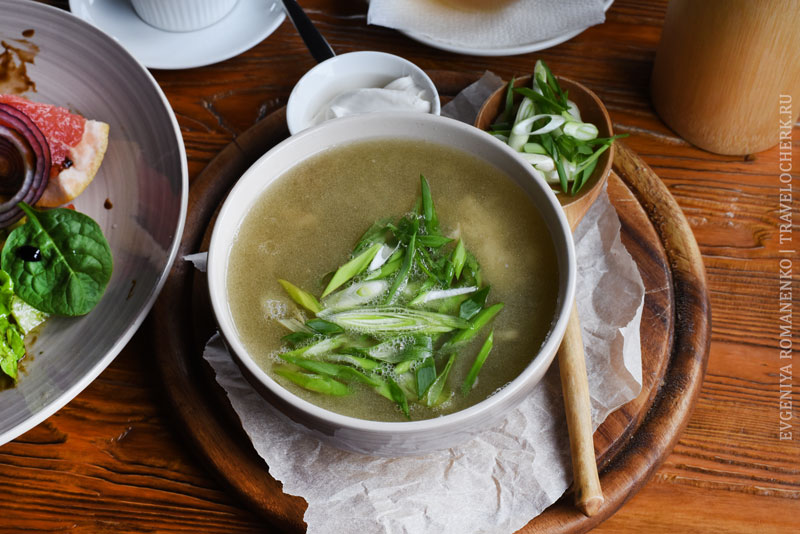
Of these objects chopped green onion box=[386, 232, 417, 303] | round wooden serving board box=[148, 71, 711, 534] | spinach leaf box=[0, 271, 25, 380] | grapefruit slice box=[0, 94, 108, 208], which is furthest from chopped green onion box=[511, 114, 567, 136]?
spinach leaf box=[0, 271, 25, 380]

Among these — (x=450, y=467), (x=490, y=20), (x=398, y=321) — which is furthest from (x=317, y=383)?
(x=490, y=20)

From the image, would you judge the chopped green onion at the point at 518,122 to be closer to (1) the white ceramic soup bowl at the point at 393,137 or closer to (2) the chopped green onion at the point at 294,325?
(1) the white ceramic soup bowl at the point at 393,137

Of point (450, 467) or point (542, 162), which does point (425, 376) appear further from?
point (542, 162)

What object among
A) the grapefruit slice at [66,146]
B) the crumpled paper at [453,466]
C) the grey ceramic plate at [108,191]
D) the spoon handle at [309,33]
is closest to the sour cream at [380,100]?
the spoon handle at [309,33]

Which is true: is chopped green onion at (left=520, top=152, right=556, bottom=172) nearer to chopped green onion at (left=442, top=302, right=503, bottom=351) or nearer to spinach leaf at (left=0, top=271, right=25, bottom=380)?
chopped green onion at (left=442, top=302, right=503, bottom=351)

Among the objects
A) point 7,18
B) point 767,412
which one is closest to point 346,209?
point 767,412

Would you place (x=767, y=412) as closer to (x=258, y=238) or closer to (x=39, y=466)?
(x=258, y=238)
